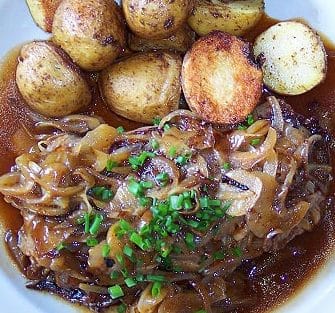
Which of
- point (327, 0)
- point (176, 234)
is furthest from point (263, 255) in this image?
point (327, 0)

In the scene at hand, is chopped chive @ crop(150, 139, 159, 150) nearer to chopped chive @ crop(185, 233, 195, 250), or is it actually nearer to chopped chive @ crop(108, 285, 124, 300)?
chopped chive @ crop(185, 233, 195, 250)

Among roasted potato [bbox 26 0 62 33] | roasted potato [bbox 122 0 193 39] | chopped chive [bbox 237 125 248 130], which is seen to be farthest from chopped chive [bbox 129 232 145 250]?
roasted potato [bbox 26 0 62 33]

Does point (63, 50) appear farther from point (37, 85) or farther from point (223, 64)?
point (223, 64)

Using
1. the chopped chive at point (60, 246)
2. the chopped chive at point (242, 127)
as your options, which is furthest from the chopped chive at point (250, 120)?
the chopped chive at point (60, 246)

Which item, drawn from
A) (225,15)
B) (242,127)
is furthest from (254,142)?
(225,15)

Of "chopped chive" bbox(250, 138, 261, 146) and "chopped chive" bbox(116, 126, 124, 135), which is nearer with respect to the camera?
"chopped chive" bbox(250, 138, 261, 146)
